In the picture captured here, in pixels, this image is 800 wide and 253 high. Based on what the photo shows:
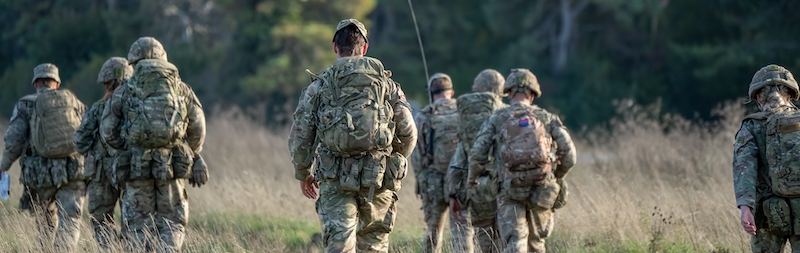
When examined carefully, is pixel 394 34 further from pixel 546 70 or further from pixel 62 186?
pixel 62 186

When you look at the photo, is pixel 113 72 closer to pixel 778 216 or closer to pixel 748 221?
pixel 748 221

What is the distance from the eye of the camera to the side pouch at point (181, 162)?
24.8 feet

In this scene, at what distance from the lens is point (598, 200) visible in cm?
973

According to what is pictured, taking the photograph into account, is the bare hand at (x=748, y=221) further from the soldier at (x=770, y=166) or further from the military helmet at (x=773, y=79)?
the military helmet at (x=773, y=79)

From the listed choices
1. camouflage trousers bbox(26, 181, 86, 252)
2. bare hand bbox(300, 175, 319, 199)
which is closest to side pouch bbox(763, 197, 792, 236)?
bare hand bbox(300, 175, 319, 199)

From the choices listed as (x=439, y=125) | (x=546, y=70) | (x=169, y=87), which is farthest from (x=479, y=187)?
(x=546, y=70)

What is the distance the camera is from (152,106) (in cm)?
733

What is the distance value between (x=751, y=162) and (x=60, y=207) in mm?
6015

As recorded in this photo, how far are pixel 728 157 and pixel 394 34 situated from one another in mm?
27160

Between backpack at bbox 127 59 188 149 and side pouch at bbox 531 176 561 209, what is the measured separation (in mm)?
2675

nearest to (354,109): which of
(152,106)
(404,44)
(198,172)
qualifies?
(152,106)

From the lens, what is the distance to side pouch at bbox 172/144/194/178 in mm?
7570

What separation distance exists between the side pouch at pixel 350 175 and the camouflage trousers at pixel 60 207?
12.0 feet

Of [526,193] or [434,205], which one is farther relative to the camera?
[434,205]
